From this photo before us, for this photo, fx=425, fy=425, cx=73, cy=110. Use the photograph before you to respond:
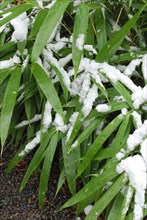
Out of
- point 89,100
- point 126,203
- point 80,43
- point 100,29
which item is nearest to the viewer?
point 126,203

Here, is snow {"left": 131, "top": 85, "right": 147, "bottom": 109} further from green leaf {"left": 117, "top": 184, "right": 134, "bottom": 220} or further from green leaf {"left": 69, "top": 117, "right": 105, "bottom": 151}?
green leaf {"left": 117, "top": 184, "right": 134, "bottom": 220}

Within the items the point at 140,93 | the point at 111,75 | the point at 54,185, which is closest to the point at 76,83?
the point at 111,75

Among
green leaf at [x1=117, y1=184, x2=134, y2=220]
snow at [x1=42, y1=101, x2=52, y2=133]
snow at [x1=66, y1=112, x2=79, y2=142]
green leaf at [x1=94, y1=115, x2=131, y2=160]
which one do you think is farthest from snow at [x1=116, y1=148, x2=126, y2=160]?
snow at [x1=42, y1=101, x2=52, y2=133]

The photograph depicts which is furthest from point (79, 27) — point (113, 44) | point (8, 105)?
point (8, 105)

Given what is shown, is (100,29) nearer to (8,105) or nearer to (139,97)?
(139,97)

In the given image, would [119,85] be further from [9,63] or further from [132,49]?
[9,63]

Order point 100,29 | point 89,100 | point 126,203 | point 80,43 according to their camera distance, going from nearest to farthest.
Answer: point 126,203 < point 80,43 < point 89,100 < point 100,29
